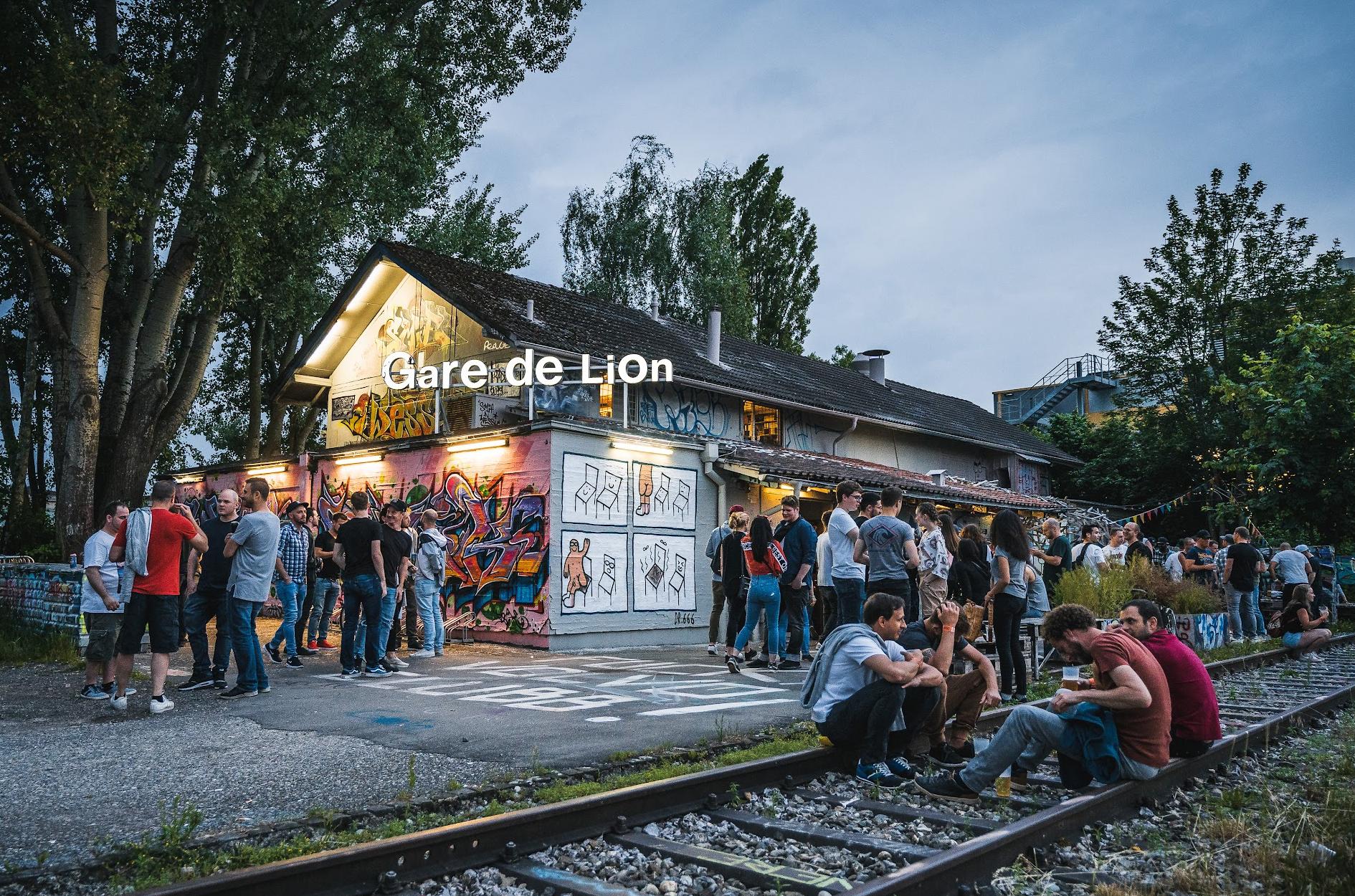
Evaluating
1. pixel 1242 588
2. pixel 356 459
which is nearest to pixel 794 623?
pixel 1242 588

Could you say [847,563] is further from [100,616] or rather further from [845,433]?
[845,433]

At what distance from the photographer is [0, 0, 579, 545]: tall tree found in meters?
14.4

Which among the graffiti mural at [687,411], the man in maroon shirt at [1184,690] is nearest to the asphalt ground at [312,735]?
the man in maroon shirt at [1184,690]

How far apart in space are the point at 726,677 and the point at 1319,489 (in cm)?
1629

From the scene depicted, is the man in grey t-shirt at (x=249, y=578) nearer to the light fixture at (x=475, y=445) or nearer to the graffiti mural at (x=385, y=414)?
the light fixture at (x=475, y=445)

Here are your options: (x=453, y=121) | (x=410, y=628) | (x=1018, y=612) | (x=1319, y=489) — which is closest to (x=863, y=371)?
(x=1319, y=489)

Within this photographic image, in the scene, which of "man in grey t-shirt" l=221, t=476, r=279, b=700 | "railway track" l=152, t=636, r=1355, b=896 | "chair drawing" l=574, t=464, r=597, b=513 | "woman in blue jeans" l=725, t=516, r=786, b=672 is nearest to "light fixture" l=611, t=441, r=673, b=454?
"chair drawing" l=574, t=464, r=597, b=513

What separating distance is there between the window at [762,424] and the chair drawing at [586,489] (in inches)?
306

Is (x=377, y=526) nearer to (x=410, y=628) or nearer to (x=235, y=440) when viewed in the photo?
(x=410, y=628)

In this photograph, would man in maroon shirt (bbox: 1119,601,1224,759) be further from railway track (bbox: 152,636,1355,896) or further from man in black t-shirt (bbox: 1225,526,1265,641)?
man in black t-shirt (bbox: 1225,526,1265,641)

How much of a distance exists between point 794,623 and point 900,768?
569 centimetres

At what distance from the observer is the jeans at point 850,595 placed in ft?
32.3

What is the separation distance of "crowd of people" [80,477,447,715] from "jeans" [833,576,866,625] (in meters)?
4.96

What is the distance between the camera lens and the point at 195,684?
9.37m
